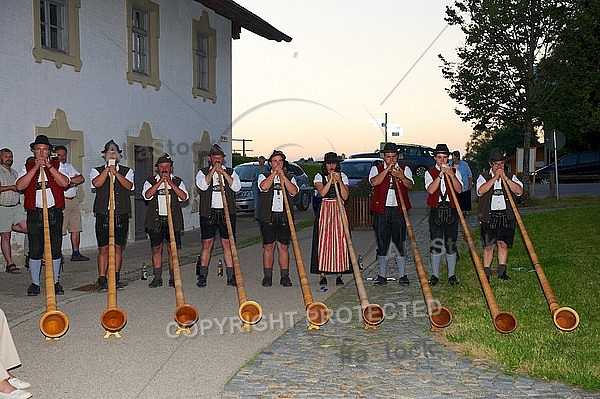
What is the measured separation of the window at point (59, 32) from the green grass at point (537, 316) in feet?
25.4

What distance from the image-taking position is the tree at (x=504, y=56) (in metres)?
23.6

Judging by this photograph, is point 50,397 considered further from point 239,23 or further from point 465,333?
point 239,23

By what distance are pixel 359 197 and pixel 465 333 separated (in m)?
11.4

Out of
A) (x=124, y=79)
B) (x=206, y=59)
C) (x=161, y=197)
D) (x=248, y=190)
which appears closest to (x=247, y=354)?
(x=161, y=197)

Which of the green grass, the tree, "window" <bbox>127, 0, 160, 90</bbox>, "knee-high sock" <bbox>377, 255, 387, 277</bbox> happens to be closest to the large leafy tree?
the tree

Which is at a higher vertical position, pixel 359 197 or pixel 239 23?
pixel 239 23

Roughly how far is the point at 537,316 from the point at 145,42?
451 inches

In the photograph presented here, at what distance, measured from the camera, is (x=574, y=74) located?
24.0 m

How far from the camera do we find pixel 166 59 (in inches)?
691

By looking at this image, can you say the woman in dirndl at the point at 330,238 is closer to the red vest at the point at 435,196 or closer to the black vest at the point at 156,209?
the red vest at the point at 435,196

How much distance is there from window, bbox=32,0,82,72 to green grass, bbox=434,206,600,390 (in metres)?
7.74

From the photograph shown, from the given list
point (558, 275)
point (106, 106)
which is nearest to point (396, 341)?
point (558, 275)

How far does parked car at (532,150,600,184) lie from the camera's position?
39.7 metres

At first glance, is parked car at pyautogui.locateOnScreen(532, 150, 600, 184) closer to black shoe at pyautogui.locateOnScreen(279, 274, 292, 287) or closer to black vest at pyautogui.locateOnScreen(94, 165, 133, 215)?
black shoe at pyautogui.locateOnScreen(279, 274, 292, 287)
